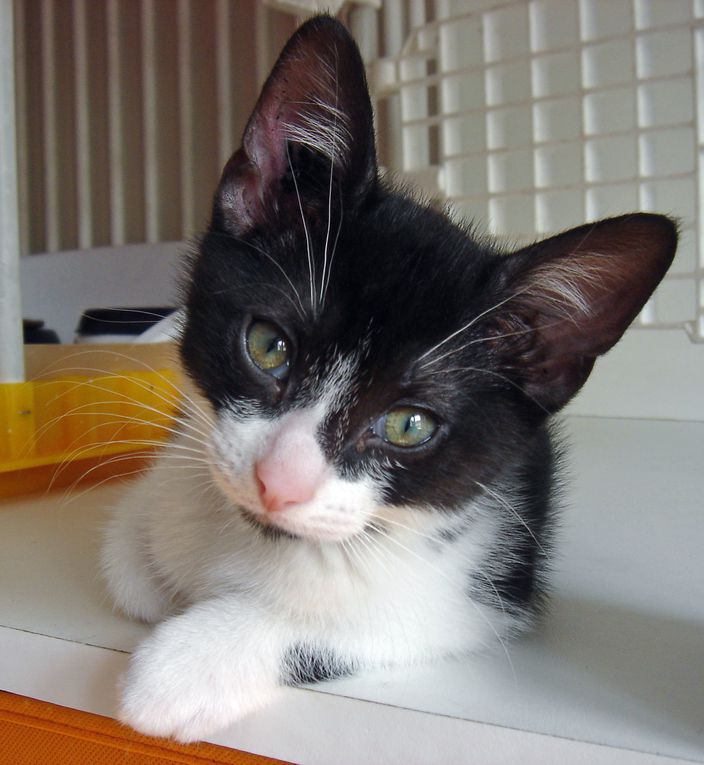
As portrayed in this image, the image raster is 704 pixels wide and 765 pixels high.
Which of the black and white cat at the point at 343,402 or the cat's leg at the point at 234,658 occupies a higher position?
the black and white cat at the point at 343,402

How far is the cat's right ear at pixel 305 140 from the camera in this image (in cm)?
60

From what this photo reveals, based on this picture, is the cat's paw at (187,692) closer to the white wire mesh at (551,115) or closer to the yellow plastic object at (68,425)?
the yellow plastic object at (68,425)

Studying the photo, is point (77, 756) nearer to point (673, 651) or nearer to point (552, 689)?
point (552, 689)

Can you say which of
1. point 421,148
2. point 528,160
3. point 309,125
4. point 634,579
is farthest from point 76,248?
point 634,579

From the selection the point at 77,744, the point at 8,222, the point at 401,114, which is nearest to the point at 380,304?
the point at 77,744

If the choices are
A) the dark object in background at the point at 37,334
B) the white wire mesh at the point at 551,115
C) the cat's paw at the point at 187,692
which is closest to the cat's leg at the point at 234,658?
the cat's paw at the point at 187,692

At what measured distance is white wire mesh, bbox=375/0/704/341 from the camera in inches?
52.0

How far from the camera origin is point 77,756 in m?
0.59

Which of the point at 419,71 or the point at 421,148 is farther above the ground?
the point at 419,71

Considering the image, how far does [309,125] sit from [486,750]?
50 cm

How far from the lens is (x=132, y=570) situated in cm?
71

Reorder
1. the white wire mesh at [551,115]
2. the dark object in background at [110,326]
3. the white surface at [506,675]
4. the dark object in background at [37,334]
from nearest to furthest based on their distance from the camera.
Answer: the white surface at [506,675] → the white wire mesh at [551,115] → the dark object in background at [110,326] → the dark object in background at [37,334]

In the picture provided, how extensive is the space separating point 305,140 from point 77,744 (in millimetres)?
536

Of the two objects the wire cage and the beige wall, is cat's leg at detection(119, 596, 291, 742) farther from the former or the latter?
the beige wall
